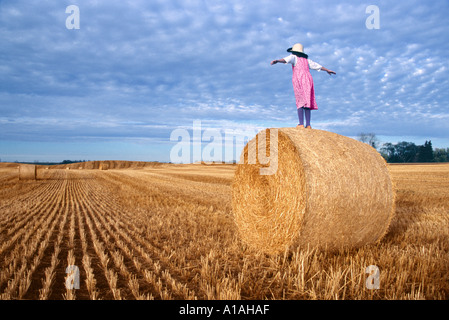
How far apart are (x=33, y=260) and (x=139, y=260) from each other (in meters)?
1.57

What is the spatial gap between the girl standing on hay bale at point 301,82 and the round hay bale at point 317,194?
119cm

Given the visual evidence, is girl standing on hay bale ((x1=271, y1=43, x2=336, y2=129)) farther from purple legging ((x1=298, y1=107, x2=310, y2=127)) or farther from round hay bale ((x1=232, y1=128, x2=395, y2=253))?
round hay bale ((x1=232, y1=128, x2=395, y2=253))

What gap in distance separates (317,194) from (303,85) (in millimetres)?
2831

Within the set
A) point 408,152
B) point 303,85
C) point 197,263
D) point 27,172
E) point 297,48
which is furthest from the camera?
point 408,152

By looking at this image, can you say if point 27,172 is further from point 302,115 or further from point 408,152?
point 408,152

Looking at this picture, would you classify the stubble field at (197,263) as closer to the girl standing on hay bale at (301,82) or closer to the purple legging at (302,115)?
the purple legging at (302,115)

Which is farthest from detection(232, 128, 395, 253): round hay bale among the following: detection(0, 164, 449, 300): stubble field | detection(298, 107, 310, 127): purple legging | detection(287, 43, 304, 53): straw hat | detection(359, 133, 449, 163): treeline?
detection(359, 133, 449, 163): treeline

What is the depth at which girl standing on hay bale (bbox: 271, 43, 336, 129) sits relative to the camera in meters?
6.12

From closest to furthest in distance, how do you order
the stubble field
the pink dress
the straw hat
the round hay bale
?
the stubble field
the round hay bale
the pink dress
the straw hat

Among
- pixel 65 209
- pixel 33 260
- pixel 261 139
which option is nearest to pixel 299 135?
pixel 261 139

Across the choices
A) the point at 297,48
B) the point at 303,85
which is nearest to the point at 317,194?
the point at 303,85

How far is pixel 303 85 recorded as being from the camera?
6.15m

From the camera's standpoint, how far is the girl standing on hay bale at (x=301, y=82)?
6.12 m
